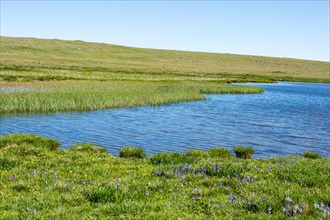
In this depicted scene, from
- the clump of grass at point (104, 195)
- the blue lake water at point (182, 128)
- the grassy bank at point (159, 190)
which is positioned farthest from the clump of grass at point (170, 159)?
the blue lake water at point (182, 128)

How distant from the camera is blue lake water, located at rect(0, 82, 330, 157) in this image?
2509cm

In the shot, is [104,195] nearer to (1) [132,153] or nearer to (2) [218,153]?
(1) [132,153]

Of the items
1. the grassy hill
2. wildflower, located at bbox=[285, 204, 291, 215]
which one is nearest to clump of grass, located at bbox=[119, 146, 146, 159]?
wildflower, located at bbox=[285, 204, 291, 215]

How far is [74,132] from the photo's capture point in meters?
27.3

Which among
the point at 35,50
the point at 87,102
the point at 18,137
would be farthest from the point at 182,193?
the point at 35,50

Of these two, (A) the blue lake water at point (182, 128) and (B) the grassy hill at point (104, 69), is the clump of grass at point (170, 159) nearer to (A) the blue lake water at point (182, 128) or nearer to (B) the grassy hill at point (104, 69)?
(A) the blue lake water at point (182, 128)

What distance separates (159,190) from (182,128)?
891 inches

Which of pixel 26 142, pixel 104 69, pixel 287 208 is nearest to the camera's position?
pixel 287 208

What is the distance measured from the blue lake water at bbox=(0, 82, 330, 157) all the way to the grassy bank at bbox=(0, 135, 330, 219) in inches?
369

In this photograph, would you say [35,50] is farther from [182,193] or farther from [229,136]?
[182,193]

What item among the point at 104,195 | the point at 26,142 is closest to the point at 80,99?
the point at 26,142

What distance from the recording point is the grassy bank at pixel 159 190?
7492mm

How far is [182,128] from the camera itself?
31844 mm

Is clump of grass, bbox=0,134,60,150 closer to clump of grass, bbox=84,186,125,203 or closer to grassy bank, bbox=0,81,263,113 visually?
clump of grass, bbox=84,186,125,203
